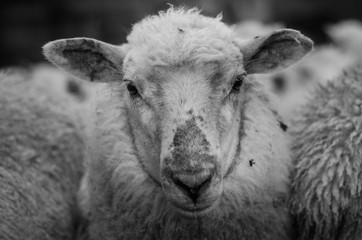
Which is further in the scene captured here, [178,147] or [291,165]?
[291,165]

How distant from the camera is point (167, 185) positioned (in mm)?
2865

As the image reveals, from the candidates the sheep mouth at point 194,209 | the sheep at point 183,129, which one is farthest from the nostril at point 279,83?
the sheep mouth at point 194,209

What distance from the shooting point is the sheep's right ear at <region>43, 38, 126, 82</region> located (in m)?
3.38

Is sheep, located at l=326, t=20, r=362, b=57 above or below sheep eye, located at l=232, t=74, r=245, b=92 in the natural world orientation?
above

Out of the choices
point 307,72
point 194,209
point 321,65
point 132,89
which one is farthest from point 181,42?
point 321,65

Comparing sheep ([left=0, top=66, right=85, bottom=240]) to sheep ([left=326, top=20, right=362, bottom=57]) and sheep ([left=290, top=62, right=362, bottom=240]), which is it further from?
sheep ([left=326, top=20, right=362, bottom=57])

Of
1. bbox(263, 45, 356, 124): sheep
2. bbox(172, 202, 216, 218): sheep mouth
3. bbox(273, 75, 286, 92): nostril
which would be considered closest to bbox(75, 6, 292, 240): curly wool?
bbox(172, 202, 216, 218): sheep mouth

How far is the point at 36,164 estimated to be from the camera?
4.00m

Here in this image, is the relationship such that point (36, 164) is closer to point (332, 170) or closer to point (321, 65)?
point (332, 170)

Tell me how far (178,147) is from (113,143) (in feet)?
2.76

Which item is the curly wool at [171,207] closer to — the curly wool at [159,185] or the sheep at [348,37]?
the curly wool at [159,185]

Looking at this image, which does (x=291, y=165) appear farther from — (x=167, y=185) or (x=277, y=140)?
(x=167, y=185)

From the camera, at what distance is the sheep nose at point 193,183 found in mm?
2750

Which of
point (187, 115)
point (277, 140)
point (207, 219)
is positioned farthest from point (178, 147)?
point (277, 140)
